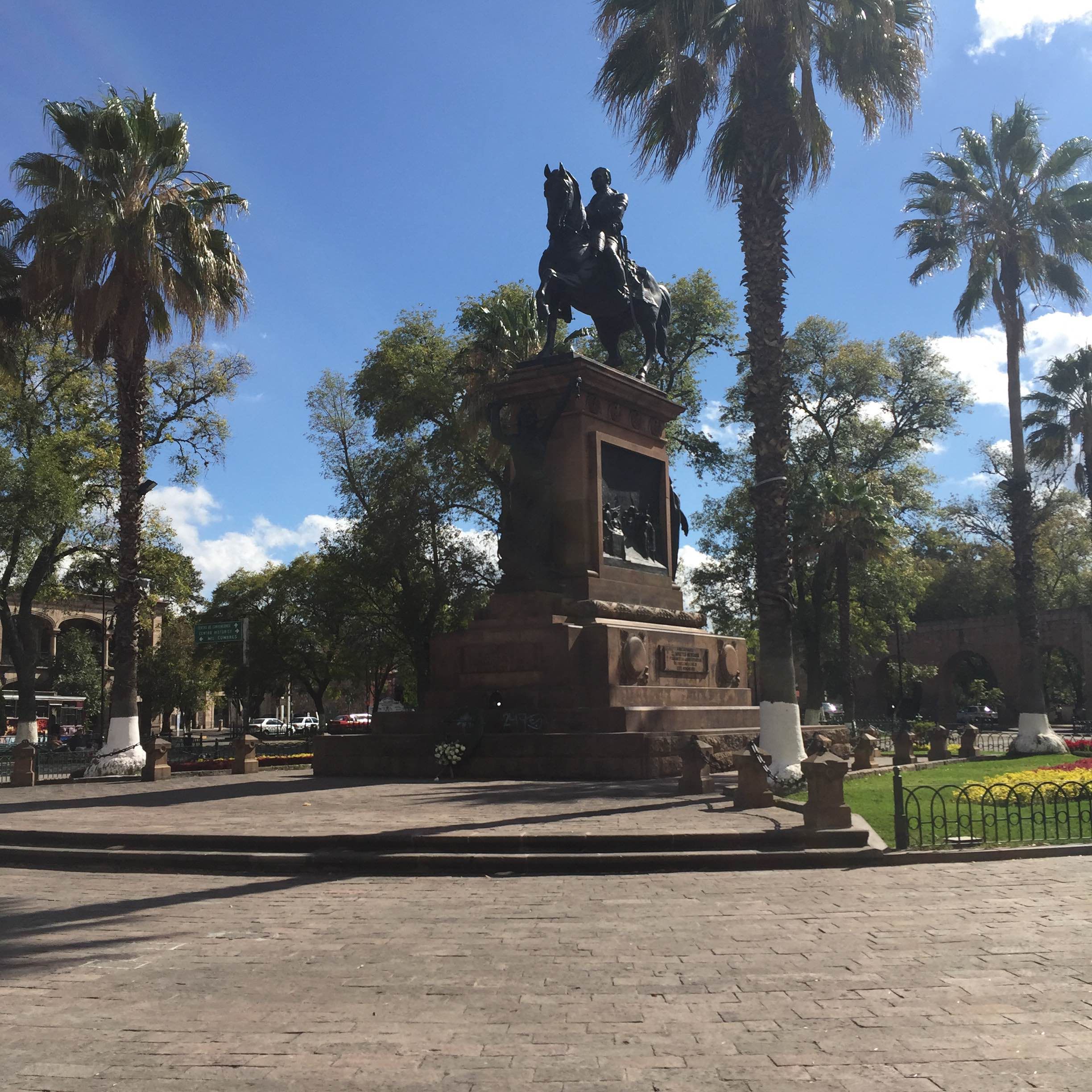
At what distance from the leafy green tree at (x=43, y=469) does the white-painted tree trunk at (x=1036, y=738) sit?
2542cm

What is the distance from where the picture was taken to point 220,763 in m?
25.2

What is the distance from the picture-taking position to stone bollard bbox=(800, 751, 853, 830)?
9898 mm

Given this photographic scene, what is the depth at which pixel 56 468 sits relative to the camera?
1138 inches

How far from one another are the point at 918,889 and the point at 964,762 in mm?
16399

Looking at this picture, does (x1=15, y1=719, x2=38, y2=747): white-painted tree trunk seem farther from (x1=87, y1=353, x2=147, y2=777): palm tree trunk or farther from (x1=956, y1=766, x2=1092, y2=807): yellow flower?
(x1=956, y1=766, x2=1092, y2=807): yellow flower

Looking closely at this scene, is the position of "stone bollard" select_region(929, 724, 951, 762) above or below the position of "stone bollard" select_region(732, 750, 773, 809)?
below

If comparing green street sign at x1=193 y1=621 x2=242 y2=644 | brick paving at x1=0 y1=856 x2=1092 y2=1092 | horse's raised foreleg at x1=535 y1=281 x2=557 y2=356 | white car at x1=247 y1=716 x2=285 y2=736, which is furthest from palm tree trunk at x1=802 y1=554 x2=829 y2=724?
white car at x1=247 y1=716 x2=285 y2=736

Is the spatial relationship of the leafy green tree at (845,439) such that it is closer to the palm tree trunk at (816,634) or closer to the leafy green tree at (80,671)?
the palm tree trunk at (816,634)

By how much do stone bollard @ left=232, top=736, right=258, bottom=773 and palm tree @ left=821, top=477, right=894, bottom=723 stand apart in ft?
67.7

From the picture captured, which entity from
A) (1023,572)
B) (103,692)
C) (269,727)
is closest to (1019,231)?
(1023,572)

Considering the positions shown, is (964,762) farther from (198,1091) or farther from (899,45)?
(198,1091)

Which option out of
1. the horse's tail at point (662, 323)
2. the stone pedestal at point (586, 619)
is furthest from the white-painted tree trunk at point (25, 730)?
the horse's tail at point (662, 323)

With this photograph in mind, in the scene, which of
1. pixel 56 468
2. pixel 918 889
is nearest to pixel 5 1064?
pixel 918 889

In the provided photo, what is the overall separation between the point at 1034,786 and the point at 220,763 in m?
19.3
